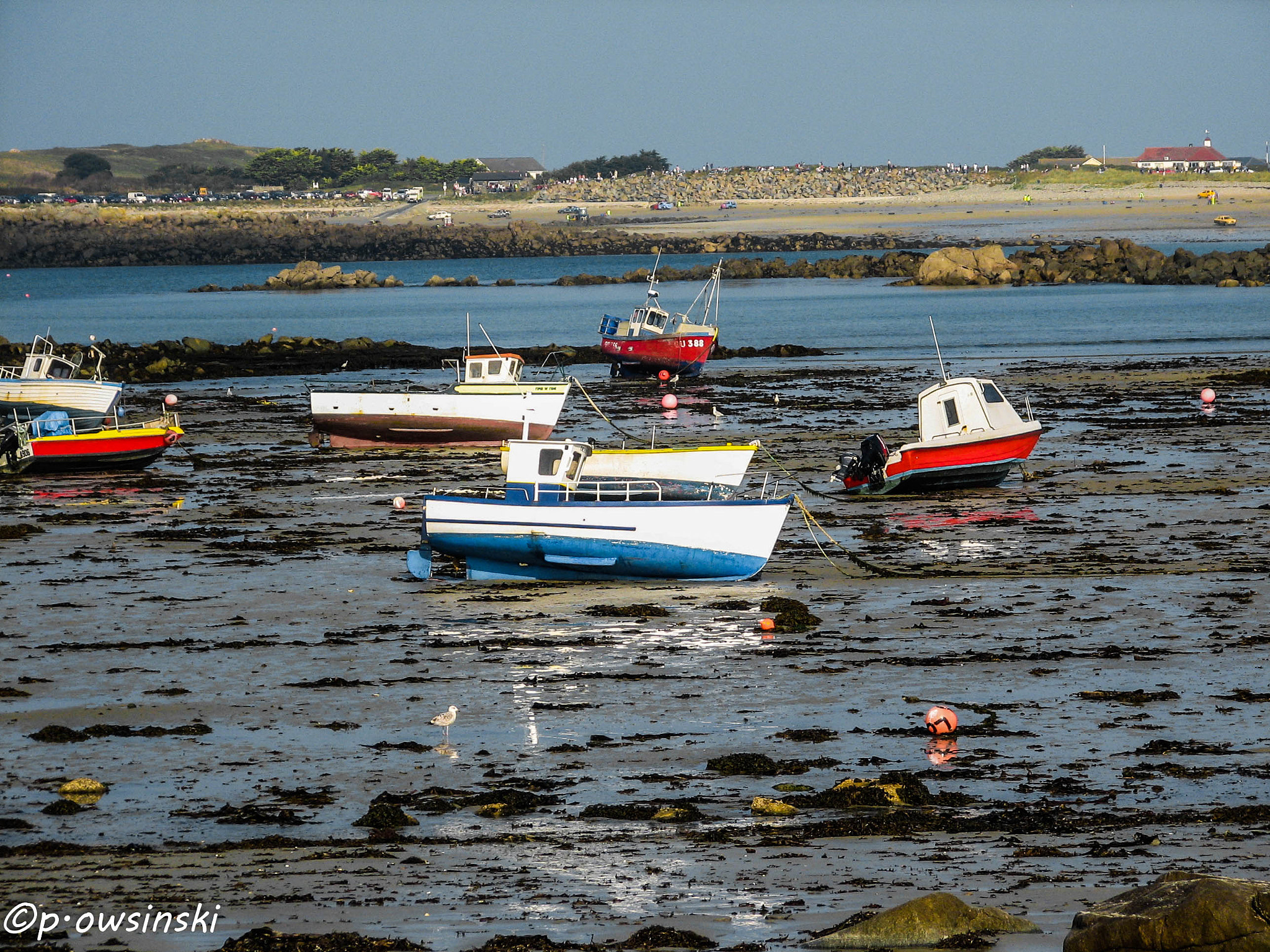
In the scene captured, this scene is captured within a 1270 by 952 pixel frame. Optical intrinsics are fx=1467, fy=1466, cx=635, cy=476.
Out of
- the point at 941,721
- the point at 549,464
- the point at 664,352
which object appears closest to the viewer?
the point at 941,721

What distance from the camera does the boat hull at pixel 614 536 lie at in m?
20.2

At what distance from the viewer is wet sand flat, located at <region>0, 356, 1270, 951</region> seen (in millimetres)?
10211

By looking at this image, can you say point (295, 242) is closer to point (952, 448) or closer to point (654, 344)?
point (654, 344)

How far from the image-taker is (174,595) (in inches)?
816

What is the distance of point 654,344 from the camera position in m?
50.1

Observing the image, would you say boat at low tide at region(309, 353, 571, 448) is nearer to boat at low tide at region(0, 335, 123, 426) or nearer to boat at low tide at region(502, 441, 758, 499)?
boat at low tide at region(0, 335, 123, 426)

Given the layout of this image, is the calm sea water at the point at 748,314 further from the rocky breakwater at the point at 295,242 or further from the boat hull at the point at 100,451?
the boat hull at the point at 100,451

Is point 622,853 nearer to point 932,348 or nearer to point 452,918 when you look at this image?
point 452,918

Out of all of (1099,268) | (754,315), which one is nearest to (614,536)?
(754,315)

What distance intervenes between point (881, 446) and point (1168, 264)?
231ft

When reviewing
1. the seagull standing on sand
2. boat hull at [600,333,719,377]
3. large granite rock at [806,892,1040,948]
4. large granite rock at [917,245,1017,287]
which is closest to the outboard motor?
the seagull standing on sand

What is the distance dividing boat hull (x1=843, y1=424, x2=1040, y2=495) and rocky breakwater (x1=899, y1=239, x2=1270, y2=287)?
65788mm

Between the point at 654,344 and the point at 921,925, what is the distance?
1651 inches

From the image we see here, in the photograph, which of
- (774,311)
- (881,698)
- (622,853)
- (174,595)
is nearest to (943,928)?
(622,853)
